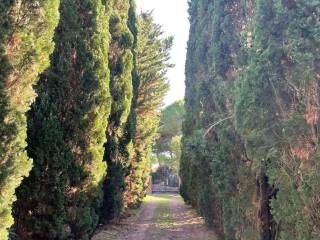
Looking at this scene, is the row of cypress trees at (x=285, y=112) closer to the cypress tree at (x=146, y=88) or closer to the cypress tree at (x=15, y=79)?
the cypress tree at (x=15, y=79)

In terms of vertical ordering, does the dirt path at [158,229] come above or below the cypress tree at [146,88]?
below

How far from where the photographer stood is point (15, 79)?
16.4 feet

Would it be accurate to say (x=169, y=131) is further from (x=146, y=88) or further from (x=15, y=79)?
(x=15, y=79)

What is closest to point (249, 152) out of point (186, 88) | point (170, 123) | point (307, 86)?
point (307, 86)

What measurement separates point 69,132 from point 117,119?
13.0ft

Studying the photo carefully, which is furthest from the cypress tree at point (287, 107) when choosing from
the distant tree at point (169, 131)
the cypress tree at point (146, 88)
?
the distant tree at point (169, 131)

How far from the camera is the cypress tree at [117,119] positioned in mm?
12281

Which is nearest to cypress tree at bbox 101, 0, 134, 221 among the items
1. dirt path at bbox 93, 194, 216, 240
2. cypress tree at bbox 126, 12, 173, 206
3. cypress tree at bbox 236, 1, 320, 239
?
dirt path at bbox 93, 194, 216, 240

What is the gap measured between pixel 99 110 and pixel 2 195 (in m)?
4.48

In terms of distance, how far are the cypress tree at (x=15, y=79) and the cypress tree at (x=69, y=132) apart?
2.64m

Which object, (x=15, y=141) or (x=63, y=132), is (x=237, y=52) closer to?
(x=63, y=132)

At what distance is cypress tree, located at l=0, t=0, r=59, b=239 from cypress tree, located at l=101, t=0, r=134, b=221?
6910 millimetres

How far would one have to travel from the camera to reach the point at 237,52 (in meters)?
8.74

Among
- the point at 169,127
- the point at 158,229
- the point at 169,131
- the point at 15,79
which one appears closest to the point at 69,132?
the point at 15,79
